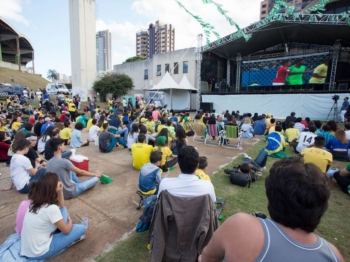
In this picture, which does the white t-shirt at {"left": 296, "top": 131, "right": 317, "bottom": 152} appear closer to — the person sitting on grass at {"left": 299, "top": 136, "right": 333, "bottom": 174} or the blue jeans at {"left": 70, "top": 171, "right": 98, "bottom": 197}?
the person sitting on grass at {"left": 299, "top": 136, "right": 333, "bottom": 174}

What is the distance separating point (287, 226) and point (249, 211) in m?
2.60

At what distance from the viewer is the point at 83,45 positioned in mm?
24438

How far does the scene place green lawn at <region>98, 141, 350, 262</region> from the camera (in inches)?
94.7

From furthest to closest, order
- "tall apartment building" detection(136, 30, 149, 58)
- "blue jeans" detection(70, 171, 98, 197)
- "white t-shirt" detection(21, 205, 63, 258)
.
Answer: "tall apartment building" detection(136, 30, 149, 58) → "blue jeans" detection(70, 171, 98, 197) → "white t-shirt" detection(21, 205, 63, 258)

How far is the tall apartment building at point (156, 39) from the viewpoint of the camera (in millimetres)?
90875

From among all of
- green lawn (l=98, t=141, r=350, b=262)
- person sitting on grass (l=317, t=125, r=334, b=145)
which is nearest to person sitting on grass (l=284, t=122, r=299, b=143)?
person sitting on grass (l=317, t=125, r=334, b=145)

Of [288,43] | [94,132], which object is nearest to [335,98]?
[288,43]

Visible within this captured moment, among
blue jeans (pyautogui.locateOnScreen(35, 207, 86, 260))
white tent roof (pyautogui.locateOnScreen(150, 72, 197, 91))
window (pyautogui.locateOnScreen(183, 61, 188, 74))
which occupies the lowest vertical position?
blue jeans (pyautogui.locateOnScreen(35, 207, 86, 260))

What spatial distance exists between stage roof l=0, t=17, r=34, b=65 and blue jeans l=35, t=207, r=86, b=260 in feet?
139

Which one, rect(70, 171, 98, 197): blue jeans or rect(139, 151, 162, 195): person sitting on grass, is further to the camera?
rect(70, 171, 98, 197): blue jeans

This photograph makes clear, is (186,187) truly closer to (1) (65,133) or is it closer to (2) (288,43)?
(1) (65,133)

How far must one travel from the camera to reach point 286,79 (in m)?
16.9

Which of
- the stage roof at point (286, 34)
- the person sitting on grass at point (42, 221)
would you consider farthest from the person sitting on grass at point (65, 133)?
the stage roof at point (286, 34)

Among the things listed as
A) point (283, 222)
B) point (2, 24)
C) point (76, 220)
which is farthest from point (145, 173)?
point (2, 24)
